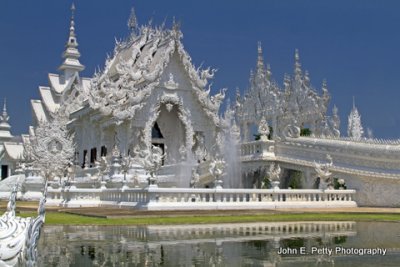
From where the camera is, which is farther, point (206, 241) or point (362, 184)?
point (362, 184)

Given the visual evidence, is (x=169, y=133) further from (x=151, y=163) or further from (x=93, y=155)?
(x=151, y=163)

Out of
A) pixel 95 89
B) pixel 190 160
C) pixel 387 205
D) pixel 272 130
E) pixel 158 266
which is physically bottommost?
pixel 158 266

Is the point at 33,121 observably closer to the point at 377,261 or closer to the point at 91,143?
the point at 91,143

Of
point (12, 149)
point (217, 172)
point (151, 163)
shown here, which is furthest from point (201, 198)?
point (12, 149)

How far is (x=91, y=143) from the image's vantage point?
34.3 meters

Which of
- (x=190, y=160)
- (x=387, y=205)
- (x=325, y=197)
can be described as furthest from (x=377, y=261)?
(x=190, y=160)

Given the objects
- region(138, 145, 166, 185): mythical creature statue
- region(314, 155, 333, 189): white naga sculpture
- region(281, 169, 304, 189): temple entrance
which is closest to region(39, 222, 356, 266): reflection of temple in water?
region(138, 145, 166, 185): mythical creature statue

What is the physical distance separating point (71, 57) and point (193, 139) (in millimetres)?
23563

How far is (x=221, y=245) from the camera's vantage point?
8.66m

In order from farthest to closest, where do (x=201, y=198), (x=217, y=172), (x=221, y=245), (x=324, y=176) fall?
1. (x=324, y=176)
2. (x=217, y=172)
3. (x=201, y=198)
4. (x=221, y=245)

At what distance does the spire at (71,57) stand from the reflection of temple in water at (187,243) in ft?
131

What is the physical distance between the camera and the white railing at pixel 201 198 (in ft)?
55.1

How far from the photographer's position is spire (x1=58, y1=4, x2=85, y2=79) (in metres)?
50.0

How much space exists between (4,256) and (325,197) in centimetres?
1752
